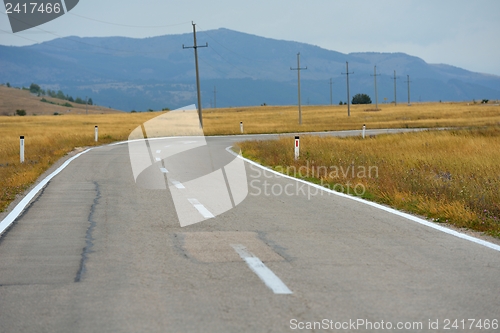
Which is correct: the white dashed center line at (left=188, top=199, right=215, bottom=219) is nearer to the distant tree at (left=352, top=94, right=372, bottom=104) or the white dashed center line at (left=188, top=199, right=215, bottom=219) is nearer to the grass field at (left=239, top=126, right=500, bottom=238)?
the grass field at (left=239, top=126, right=500, bottom=238)

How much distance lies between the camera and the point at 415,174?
15344 mm

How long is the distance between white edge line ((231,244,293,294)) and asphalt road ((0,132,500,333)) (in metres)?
0.02

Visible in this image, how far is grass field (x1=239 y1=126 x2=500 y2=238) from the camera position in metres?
10.6

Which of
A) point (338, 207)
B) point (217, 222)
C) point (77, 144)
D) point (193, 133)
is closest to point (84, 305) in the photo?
point (217, 222)

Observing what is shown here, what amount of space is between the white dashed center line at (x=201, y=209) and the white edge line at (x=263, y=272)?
259cm

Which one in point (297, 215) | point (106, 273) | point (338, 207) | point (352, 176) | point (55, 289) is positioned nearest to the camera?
point (55, 289)

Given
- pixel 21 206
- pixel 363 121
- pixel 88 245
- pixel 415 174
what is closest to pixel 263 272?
pixel 88 245

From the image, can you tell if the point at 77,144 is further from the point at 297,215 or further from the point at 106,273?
the point at 106,273

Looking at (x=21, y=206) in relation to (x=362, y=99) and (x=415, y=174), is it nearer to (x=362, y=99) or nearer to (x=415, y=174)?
(x=415, y=174)

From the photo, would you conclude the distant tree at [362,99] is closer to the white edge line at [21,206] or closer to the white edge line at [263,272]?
the white edge line at [21,206]

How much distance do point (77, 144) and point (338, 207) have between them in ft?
82.9

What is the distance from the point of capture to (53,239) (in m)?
8.58

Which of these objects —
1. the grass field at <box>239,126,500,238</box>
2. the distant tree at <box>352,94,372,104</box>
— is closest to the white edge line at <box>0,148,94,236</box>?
the grass field at <box>239,126,500,238</box>

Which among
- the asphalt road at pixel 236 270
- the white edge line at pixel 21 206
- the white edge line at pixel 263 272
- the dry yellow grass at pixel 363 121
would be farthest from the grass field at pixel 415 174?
the dry yellow grass at pixel 363 121
